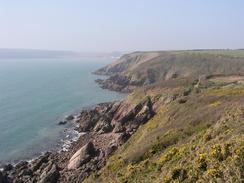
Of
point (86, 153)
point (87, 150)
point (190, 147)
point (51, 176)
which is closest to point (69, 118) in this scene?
point (87, 150)

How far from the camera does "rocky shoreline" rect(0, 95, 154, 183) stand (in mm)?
41531

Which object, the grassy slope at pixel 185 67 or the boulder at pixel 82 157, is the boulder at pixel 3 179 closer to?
the boulder at pixel 82 157

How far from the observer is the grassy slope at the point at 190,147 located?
2100 centimetres

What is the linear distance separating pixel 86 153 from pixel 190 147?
63.4 feet

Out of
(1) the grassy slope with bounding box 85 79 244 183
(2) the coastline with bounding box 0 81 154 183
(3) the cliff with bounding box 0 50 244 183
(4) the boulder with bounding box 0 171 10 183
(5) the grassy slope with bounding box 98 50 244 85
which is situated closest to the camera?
(1) the grassy slope with bounding box 85 79 244 183

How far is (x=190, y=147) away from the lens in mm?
28562

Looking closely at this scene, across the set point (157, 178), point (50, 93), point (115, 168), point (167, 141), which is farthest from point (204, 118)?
point (50, 93)

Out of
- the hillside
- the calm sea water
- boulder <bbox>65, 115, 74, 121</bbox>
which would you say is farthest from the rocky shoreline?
the hillside

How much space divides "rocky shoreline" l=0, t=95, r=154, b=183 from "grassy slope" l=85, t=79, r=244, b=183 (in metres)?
3.42

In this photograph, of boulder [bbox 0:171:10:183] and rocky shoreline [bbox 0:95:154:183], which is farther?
boulder [bbox 0:171:10:183]

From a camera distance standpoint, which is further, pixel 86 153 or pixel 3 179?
pixel 86 153

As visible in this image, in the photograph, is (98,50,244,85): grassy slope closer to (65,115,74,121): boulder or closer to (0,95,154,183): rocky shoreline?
(65,115,74,121): boulder

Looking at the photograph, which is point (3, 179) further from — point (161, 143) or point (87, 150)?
point (161, 143)

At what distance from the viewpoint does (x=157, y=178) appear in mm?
26391
